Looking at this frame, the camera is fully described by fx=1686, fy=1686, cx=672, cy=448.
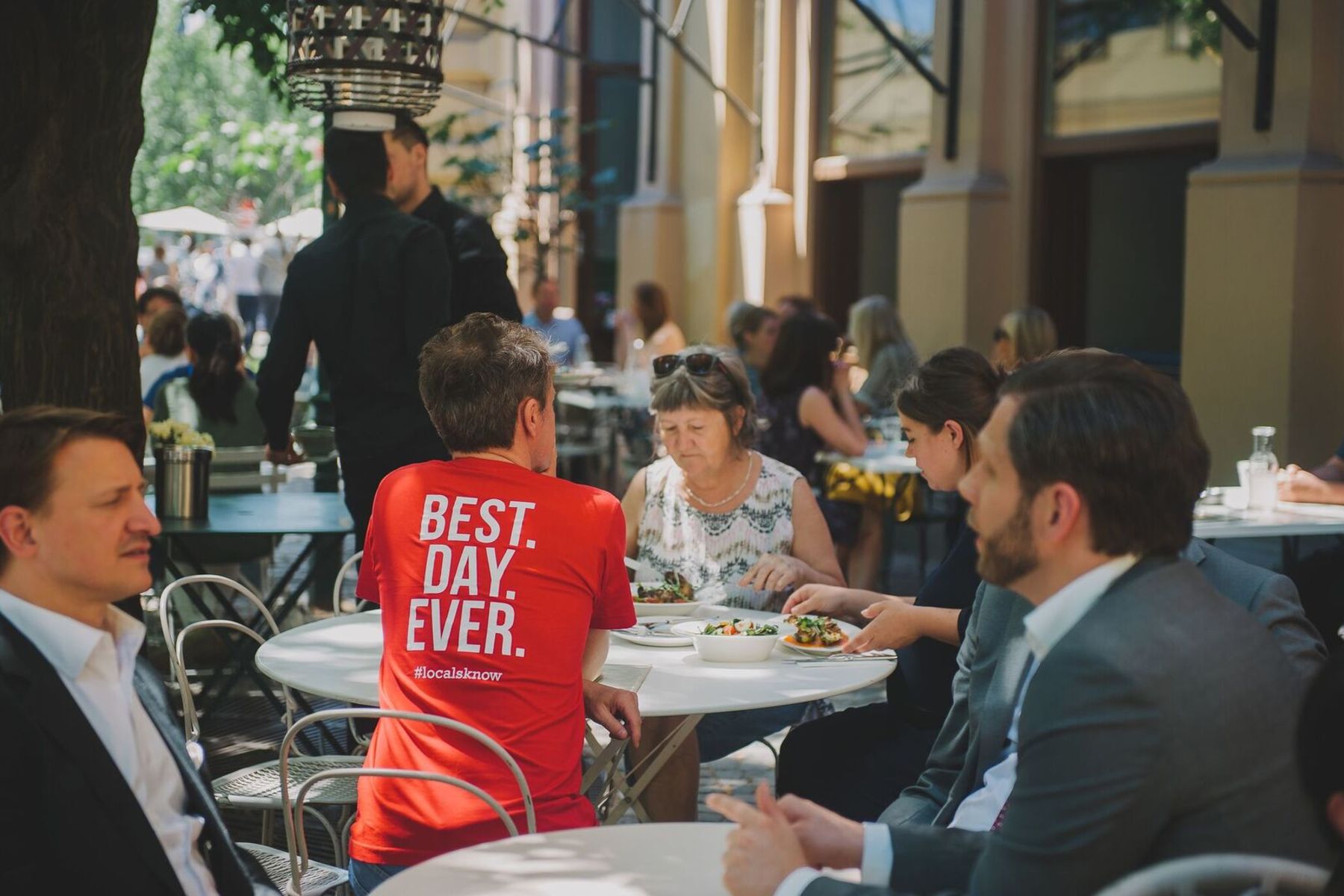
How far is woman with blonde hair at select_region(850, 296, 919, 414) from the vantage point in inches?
374

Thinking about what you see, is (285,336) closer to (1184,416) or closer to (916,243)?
(1184,416)

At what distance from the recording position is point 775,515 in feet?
15.9

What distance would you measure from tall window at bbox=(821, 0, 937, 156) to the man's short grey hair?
357 inches

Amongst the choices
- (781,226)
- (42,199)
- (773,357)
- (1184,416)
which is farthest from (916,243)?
(1184,416)

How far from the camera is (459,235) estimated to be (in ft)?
18.6

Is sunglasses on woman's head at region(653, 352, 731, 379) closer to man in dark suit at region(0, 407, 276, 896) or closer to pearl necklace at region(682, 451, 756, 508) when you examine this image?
pearl necklace at region(682, 451, 756, 508)

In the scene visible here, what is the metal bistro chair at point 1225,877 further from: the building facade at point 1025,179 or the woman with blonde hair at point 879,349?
the woman with blonde hair at point 879,349

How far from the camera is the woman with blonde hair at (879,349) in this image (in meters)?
9.51

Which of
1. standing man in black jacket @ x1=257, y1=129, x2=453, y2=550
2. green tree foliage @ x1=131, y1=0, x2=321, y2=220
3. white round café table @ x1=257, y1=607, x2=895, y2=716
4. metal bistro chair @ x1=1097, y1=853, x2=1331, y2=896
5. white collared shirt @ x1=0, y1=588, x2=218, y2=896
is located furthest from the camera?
green tree foliage @ x1=131, y1=0, x2=321, y2=220

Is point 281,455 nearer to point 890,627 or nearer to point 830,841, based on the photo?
point 890,627

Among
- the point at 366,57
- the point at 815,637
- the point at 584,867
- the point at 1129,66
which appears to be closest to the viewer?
the point at 584,867

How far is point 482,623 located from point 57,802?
37.1 inches

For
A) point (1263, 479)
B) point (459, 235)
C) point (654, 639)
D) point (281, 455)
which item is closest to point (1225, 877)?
point (654, 639)

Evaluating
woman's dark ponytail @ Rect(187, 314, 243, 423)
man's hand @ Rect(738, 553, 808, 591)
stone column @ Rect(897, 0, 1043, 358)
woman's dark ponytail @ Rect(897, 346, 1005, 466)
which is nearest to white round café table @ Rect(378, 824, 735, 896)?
woman's dark ponytail @ Rect(897, 346, 1005, 466)
